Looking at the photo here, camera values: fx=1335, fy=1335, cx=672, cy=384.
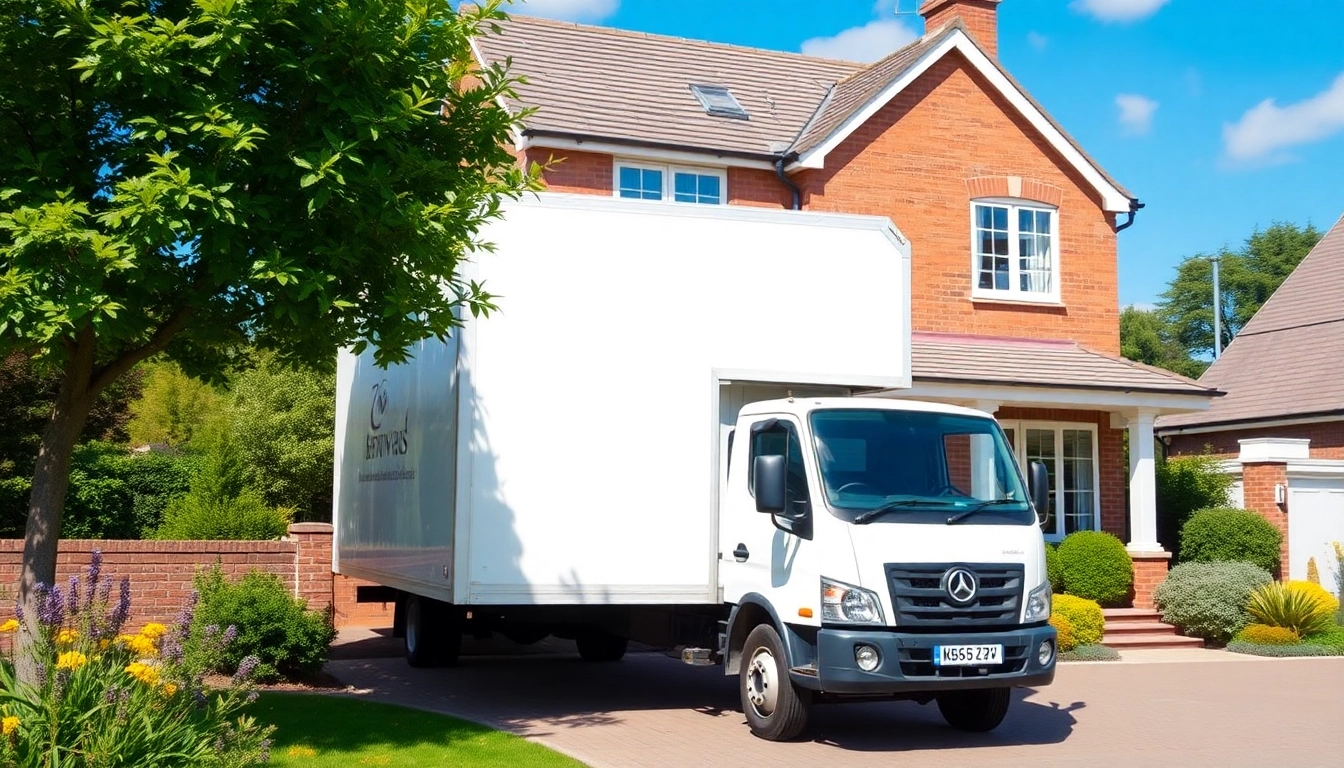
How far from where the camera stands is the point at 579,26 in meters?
22.2

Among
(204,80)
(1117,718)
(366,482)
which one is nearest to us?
(204,80)

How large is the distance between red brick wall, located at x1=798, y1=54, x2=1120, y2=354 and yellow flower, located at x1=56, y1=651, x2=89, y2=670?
13.8 meters

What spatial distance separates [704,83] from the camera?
71.2 feet

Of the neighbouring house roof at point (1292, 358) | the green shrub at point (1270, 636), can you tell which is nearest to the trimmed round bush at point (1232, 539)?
the green shrub at point (1270, 636)

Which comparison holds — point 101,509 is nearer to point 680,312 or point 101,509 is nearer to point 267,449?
point 267,449

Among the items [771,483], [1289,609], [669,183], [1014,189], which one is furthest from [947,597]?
[1014,189]

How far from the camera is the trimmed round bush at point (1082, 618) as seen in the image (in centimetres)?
1634

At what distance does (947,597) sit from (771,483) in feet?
4.66

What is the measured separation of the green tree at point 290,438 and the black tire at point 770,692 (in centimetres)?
1426

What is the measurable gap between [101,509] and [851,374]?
1258 centimetres

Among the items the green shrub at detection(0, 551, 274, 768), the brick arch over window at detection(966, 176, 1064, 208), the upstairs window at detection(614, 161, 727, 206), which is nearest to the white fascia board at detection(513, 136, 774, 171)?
the upstairs window at detection(614, 161, 727, 206)

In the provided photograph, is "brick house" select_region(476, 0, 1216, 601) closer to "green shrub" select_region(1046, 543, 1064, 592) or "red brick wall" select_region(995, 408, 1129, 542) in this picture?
"red brick wall" select_region(995, 408, 1129, 542)

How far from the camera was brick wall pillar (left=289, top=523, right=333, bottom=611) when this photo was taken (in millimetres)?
15391

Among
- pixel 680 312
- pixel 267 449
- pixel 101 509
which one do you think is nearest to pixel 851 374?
pixel 680 312
